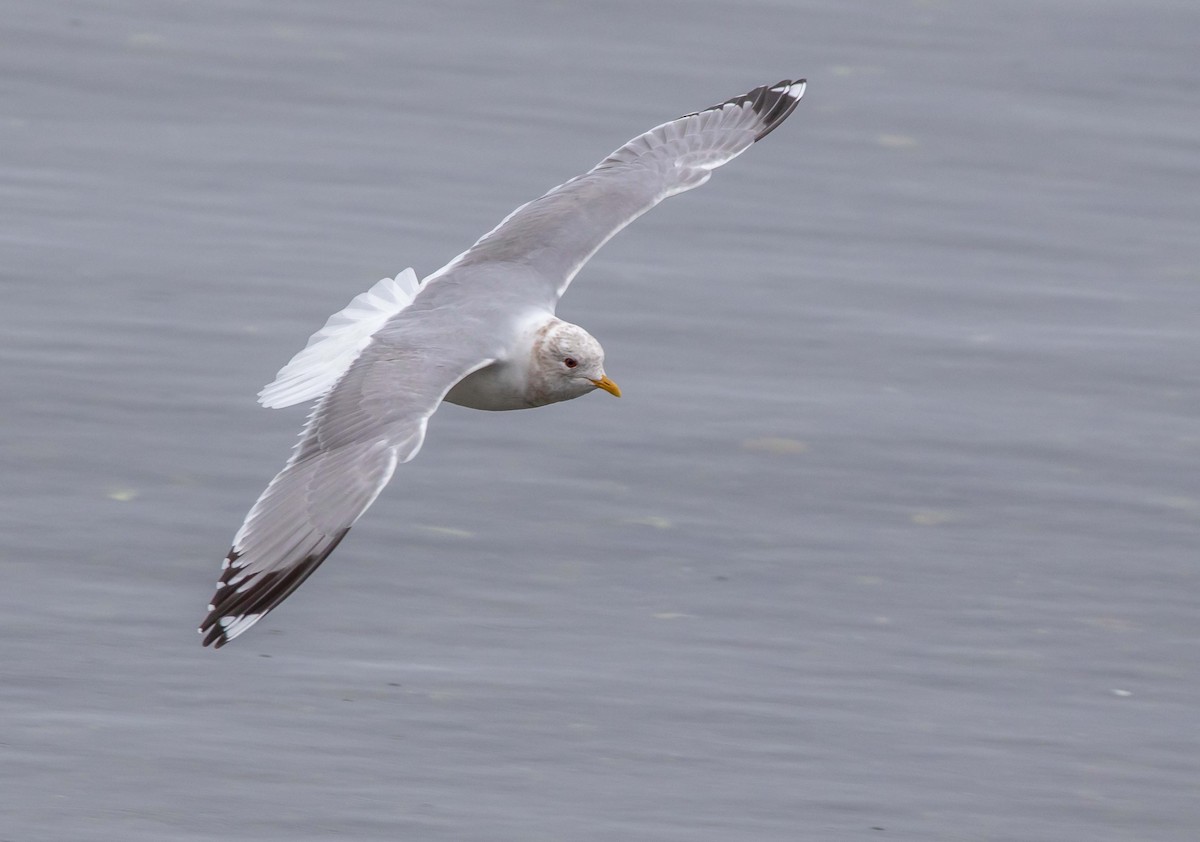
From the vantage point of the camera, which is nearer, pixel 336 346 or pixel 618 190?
pixel 336 346

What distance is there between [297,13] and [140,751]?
22.8 ft

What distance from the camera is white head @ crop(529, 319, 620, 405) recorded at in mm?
7516

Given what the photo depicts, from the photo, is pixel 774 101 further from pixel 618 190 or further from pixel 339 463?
pixel 339 463

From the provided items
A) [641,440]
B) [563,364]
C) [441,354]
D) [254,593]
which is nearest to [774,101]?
[641,440]

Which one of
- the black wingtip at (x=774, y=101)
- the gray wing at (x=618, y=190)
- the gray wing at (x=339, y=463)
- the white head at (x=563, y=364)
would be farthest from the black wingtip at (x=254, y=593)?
the black wingtip at (x=774, y=101)

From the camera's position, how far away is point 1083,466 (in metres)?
9.01

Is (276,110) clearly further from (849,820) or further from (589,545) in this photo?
(849,820)

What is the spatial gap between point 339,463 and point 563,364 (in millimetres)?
1102

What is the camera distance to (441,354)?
7160 mm

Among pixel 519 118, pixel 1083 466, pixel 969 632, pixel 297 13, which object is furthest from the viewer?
pixel 297 13

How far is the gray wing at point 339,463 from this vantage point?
630cm

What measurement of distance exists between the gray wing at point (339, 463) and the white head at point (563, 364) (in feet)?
0.90

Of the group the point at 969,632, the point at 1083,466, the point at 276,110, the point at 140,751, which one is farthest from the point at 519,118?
the point at 140,751

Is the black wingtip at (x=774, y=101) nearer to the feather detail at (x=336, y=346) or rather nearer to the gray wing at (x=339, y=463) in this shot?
the feather detail at (x=336, y=346)
